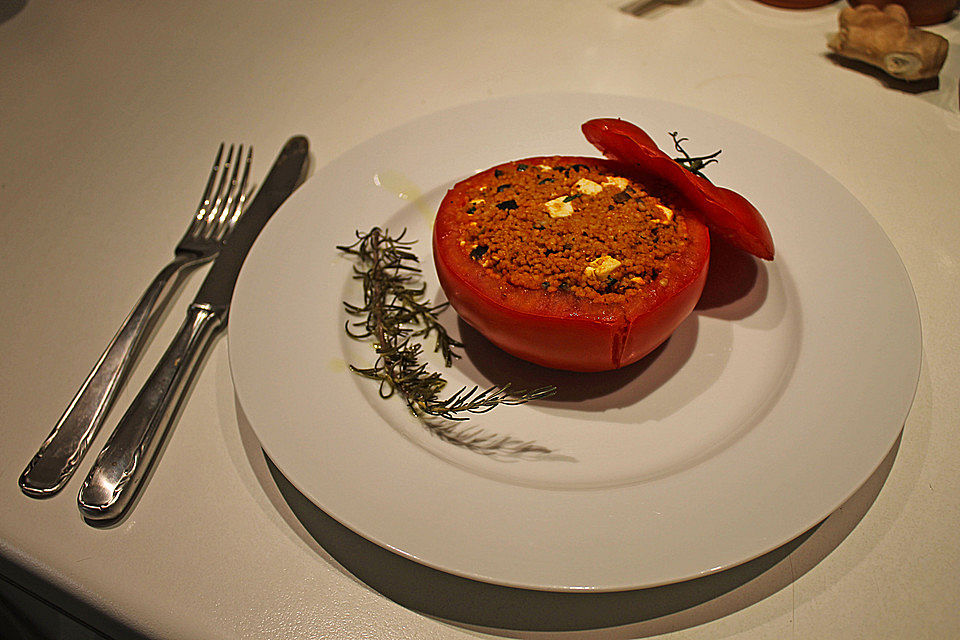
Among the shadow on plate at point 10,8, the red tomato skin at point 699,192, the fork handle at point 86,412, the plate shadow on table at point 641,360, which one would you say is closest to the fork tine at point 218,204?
the fork handle at point 86,412

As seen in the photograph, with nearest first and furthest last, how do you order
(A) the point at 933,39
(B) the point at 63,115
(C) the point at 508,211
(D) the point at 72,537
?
1. (D) the point at 72,537
2. (C) the point at 508,211
3. (A) the point at 933,39
4. (B) the point at 63,115

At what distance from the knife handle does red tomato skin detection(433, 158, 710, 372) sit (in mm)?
411

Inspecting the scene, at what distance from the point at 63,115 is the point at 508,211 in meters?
1.33

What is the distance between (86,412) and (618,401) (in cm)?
75

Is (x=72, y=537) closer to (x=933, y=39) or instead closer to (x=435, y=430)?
(x=435, y=430)

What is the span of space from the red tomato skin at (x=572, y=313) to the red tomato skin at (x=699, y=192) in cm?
3

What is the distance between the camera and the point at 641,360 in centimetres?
106

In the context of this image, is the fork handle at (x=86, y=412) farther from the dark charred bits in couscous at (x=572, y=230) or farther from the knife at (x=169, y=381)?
the dark charred bits in couscous at (x=572, y=230)

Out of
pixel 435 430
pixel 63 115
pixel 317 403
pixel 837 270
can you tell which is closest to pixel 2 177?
pixel 63 115

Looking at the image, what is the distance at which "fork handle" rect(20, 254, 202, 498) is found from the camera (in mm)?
969

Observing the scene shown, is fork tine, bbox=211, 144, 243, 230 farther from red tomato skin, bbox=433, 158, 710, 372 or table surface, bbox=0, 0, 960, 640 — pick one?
red tomato skin, bbox=433, 158, 710, 372

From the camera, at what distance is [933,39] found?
5.04 ft

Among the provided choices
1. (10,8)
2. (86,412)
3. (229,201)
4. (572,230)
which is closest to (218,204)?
(229,201)

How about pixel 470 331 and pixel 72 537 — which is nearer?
pixel 72 537
